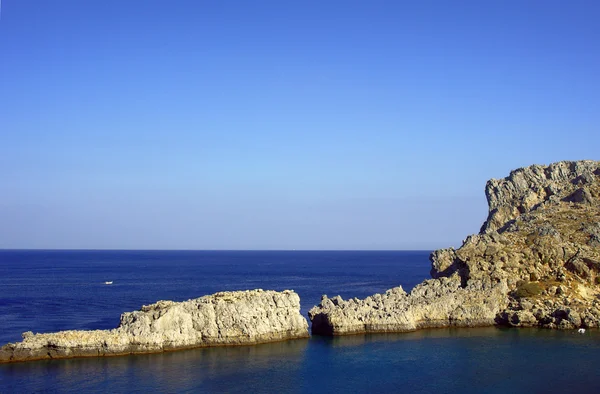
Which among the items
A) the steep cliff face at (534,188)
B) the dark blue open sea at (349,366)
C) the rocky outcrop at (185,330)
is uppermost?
the steep cliff face at (534,188)

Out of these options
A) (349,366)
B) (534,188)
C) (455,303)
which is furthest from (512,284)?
(349,366)

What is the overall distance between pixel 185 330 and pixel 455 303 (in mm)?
27278

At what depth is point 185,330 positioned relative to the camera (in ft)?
162

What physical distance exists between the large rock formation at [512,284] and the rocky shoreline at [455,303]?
0.10 metres

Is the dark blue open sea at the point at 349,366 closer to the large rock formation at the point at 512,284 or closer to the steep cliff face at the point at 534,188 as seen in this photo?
the large rock formation at the point at 512,284

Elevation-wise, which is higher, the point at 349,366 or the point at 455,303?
the point at 455,303

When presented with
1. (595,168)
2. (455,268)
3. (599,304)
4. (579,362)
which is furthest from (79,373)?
(595,168)

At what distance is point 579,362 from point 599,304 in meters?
16.3

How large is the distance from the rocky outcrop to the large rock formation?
5749 mm

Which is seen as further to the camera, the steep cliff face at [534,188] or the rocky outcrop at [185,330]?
the steep cliff face at [534,188]

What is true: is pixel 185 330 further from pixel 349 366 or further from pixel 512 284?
pixel 512 284

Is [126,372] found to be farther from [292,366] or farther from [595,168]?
[595,168]

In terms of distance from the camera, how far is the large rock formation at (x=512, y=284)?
5741 cm

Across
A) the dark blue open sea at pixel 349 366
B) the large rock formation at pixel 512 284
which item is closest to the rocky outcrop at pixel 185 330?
the dark blue open sea at pixel 349 366
